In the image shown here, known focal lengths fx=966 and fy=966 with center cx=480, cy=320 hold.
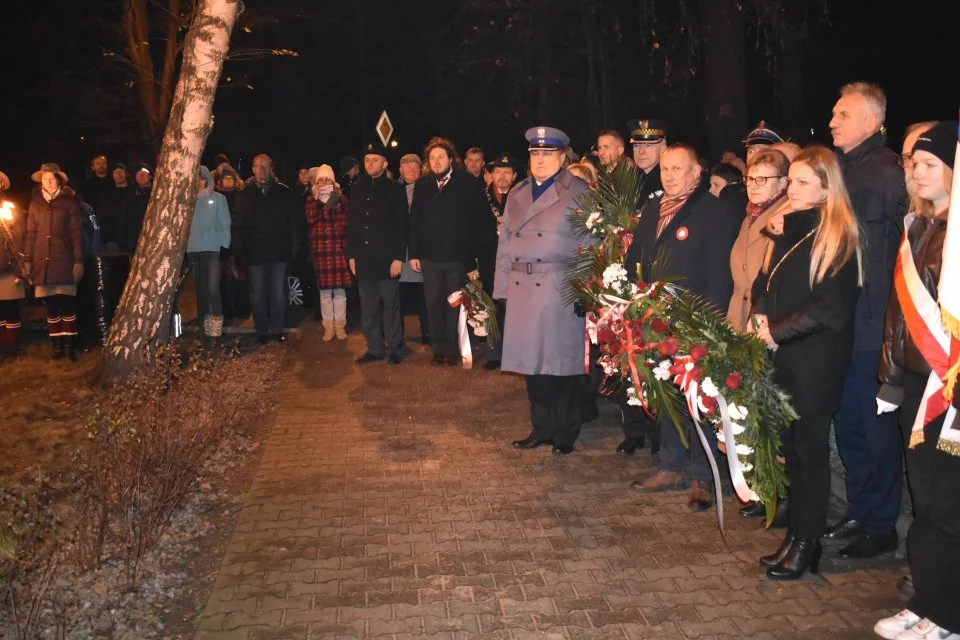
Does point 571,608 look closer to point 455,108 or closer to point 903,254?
point 903,254

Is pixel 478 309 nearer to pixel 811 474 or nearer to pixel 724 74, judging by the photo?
pixel 811 474

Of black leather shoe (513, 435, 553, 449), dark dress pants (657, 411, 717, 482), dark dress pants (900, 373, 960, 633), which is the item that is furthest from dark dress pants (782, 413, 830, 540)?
black leather shoe (513, 435, 553, 449)

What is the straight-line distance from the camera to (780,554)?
5078 mm

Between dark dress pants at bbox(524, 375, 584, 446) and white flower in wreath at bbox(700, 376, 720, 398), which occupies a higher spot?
white flower in wreath at bbox(700, 376, 720, 398)

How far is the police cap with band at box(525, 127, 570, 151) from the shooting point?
23.4ft

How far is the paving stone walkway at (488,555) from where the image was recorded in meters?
4.57

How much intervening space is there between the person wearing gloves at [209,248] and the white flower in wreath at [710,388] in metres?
8.28

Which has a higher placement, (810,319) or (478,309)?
(810,319)

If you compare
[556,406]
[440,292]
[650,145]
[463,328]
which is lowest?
[556,406]

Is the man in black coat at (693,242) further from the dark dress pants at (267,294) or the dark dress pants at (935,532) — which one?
the dark dress pants at (267,294)

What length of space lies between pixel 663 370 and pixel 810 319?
2.99 ft

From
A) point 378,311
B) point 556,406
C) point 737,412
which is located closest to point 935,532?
point 737,412

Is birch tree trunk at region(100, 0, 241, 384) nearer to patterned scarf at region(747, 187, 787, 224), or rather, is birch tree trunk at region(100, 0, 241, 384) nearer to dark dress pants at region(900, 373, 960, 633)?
patterned scarf at region(747, 187, 787, 224)

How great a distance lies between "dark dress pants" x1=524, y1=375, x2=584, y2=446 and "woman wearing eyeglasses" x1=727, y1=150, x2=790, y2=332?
1.81m
